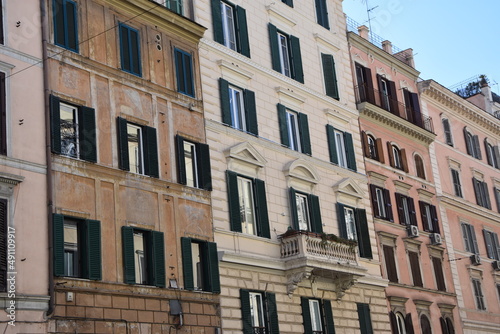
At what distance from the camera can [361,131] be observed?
133ft

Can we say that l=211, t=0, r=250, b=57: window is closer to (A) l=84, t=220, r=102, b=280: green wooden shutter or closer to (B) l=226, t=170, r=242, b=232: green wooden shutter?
(B) l=226, t=170, r=242, b=232: green wooden shutter

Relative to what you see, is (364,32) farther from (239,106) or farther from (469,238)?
(239,106)

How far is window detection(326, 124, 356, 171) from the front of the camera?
37.1 m

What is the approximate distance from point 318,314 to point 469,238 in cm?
1945

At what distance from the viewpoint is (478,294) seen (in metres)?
47.0

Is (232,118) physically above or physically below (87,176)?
above

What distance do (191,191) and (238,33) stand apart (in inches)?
336

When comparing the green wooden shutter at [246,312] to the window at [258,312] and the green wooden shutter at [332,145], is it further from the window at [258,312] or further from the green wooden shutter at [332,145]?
the green wooden shutter at [332,145]

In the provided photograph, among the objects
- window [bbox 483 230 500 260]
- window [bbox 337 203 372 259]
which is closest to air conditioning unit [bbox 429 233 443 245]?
window [bbox 337 203 372 259]

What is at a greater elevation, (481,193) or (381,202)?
(481,193)

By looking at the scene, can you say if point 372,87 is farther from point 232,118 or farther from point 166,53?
point 166,53

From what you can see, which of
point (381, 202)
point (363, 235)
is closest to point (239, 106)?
point (363, 235)

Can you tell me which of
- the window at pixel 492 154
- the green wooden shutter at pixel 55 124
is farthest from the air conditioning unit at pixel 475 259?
the green wooden shutter at pixel 55 124

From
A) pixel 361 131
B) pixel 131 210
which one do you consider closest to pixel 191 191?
pixel 131 210
